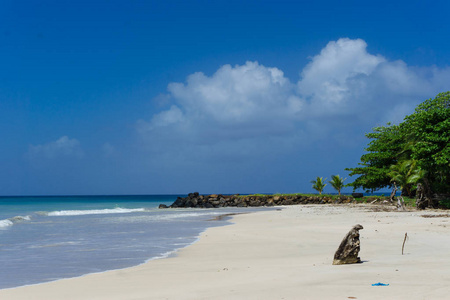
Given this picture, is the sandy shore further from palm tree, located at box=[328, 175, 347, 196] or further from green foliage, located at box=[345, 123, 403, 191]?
palm tree, located at box=[328, 175, 347, 196]

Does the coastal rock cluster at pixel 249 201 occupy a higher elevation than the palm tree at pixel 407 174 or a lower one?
lower

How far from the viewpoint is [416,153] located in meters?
26.2

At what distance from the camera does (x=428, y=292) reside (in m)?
5.21

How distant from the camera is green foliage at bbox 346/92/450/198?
83.3 ft

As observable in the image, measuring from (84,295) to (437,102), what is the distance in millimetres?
33237

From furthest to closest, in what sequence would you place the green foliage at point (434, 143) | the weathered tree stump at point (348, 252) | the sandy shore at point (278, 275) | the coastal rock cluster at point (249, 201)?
1. the coastal rock cluster at point (249, 201)
2. the green foliage at point (434, 143)
3. the weathered tree stump at point (348, 252)
4. the sandy shore at point (278, 275)

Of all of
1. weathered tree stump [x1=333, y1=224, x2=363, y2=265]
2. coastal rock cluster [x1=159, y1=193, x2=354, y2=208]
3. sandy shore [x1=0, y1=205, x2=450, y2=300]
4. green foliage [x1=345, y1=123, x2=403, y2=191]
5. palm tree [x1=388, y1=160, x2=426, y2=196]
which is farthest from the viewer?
coastal rock cluster [x1=159, y1=193, x2=354, y2=208]

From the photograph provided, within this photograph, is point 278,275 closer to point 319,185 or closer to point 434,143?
point 434,143

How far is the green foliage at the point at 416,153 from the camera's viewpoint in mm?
25391

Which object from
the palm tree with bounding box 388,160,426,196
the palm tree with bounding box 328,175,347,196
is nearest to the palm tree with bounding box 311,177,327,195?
the palm tree with bounding box 328,175,347,196

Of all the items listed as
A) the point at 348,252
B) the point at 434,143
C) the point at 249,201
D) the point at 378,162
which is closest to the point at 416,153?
the point at 434,143

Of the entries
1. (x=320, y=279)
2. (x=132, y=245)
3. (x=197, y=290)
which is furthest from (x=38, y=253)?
(x=320, y=279)

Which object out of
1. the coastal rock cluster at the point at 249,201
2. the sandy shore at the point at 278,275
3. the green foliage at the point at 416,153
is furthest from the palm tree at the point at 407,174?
the coastal rock cluster at the point at 249,201

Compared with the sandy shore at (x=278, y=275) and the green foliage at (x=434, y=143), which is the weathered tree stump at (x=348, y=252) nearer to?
the sandy shore at (x=278, y=275)
